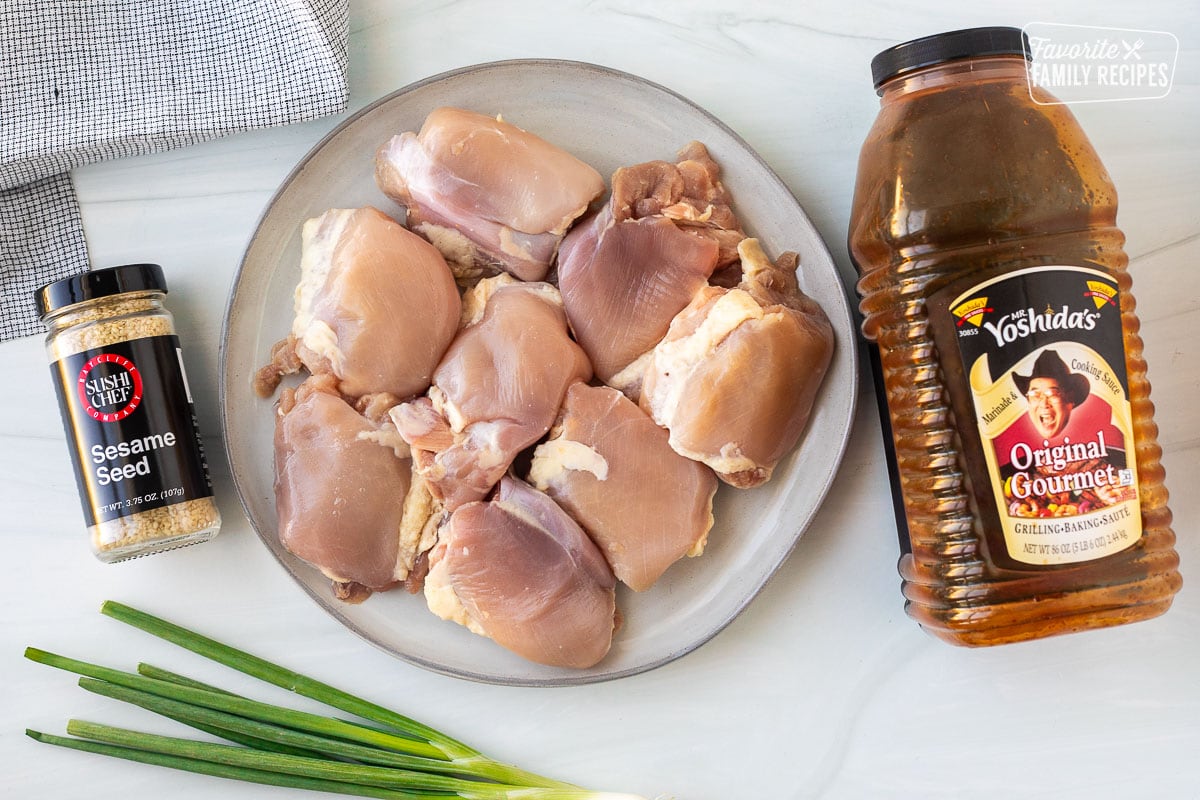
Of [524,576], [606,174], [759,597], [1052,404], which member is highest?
[606,174]

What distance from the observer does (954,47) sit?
1057 mm

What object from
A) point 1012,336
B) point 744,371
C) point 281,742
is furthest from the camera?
point 281,742

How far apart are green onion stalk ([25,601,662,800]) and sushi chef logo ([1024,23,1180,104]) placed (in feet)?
4.14

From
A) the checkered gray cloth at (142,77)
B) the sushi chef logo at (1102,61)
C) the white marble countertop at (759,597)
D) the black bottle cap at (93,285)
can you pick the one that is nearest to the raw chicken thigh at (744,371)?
the white marble countertop at (759,597)

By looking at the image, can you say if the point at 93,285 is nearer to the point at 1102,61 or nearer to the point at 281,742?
the point at 281,742

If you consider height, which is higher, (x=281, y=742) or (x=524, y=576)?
(x=524, y=576)

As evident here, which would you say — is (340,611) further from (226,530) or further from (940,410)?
(940,410)

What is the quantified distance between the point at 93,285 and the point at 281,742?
72 cm

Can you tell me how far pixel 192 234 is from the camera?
4.60 ft

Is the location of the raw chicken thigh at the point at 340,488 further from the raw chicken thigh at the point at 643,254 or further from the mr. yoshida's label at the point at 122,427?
the raw chicken thigh at the point at 643,254

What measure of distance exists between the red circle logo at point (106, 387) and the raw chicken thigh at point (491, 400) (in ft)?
1.27

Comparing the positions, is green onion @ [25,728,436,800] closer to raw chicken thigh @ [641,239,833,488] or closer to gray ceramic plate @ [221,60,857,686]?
gray ceramic plate @ [221,60,857,686]

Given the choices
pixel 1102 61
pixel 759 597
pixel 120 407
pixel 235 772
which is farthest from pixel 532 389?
pixel 1102 61

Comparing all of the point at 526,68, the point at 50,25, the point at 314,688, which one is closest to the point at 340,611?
the point at 314,688
